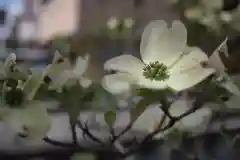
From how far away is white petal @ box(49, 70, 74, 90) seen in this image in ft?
1.46

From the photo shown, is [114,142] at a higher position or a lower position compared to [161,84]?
lower

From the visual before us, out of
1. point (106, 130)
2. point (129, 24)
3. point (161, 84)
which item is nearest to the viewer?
point (161, 84)

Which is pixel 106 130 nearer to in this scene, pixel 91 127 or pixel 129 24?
pixel 91 127

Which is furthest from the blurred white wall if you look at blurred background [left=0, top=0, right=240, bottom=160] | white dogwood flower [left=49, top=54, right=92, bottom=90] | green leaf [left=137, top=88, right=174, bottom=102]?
green leaf [left=137, top=88, right=174, bottom=102]

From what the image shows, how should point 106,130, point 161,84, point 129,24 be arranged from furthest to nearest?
point 129,24, point 106,130, point 161,84

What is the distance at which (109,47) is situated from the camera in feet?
2.36

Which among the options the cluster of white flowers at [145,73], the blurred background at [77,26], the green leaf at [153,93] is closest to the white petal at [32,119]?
the cluster of white flowers at [145,73]

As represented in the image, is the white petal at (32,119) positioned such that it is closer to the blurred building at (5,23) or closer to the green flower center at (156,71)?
the green flower center at (156,71)

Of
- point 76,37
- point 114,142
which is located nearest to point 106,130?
point 114,142

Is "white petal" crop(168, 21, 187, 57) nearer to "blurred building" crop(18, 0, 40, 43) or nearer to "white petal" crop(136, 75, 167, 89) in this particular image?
"white petal" crop(136, 75, 167, 89)

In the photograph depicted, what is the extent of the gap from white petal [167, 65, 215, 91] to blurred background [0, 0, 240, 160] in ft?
0.85

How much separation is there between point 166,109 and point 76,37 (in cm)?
34

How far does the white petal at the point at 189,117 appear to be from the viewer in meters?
0.51

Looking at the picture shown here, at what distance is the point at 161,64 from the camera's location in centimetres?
44
